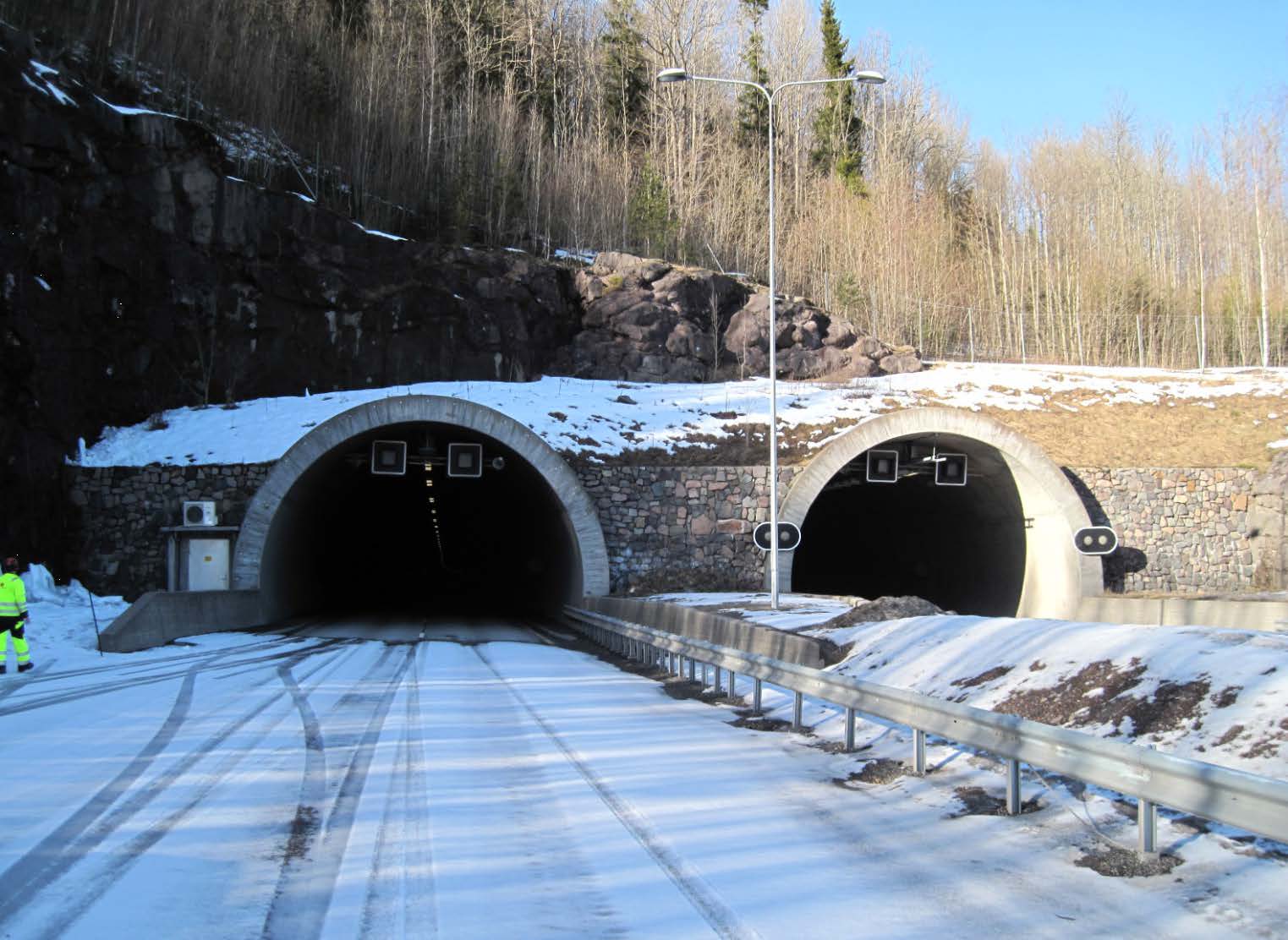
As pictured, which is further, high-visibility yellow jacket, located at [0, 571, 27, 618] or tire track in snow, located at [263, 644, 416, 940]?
high-visibility yellow jacket, located at [0, 571, 27, 618]

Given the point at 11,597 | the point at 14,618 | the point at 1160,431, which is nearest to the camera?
the point at 14,618

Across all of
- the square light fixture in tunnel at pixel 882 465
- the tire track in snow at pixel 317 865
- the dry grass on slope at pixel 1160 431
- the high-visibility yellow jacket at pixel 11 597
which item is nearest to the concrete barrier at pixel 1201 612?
the square light fixture in tunnel at pixel 882 465

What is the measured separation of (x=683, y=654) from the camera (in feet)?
50.3

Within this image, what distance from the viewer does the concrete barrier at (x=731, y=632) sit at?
1291 centimetres

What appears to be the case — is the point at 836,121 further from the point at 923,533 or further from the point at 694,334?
the point at 923,533

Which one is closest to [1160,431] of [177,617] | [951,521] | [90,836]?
[951,521]

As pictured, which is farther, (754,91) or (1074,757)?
(754,91)

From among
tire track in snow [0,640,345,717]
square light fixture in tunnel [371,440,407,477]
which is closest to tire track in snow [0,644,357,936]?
tire track in snow [0,640,345,717]

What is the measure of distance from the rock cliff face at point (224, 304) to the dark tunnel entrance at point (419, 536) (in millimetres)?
5151

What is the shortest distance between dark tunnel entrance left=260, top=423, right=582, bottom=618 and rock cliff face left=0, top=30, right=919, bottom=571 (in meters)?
5.15

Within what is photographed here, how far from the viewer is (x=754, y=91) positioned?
228ft

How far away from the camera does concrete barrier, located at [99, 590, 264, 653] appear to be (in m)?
19.6

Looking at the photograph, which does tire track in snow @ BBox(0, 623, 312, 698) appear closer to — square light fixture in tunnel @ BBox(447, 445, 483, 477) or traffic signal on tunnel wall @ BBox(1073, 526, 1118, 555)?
square light fixture in tunnel @ BBox(447, 445, 483, 477)

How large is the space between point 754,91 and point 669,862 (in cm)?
6838
